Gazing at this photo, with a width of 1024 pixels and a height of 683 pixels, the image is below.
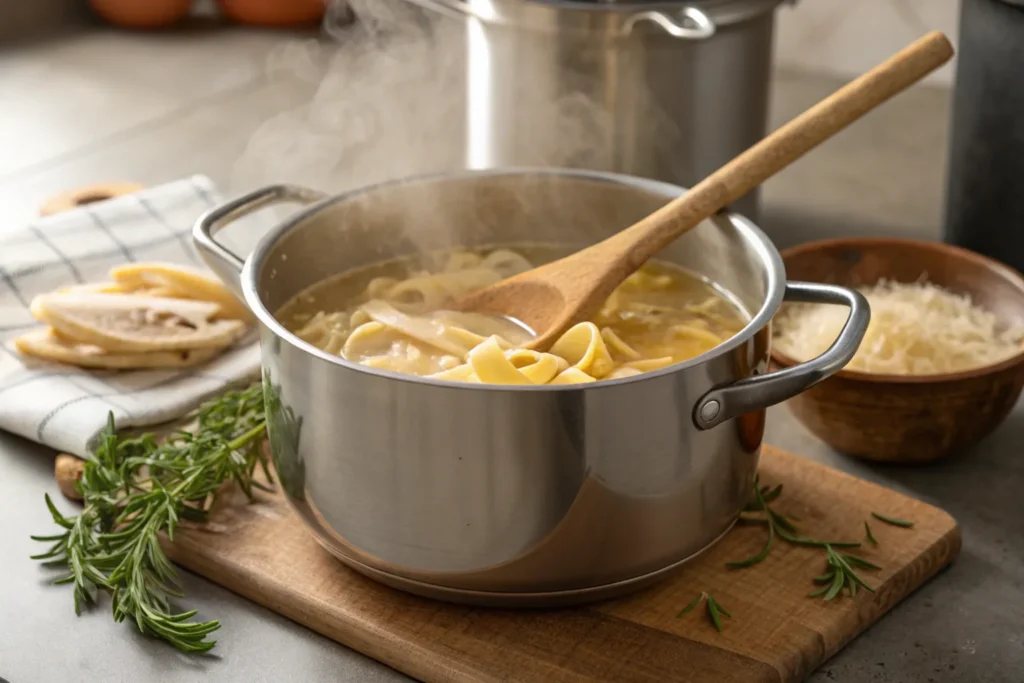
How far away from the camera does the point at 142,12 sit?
2.96 m

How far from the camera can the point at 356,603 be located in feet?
3.86

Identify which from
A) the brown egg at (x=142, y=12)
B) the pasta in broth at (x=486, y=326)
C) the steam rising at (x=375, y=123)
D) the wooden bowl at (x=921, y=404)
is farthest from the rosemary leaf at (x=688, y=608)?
the brown egg at (x=142, y=12)

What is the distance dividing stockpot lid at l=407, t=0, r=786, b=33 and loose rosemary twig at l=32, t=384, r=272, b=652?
64 cm

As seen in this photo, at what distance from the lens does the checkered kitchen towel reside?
1435 millimetres

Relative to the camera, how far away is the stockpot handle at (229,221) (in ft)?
4.13

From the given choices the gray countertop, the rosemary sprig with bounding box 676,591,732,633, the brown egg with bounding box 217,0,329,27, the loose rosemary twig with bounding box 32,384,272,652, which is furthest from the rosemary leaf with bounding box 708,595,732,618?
the brown egg with bounding box 217,0,329,27

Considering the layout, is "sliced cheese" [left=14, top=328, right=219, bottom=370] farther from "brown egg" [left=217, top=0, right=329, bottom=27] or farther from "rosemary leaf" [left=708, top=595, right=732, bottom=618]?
"brown egg" [left=217, top=0, right=329, bottom=27]

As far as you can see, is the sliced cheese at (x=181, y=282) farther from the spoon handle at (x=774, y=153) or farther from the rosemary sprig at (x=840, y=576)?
the rosemary sprig at (x=840, y=576)

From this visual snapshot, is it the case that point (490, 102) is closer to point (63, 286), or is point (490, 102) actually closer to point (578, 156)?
point (578, 156)

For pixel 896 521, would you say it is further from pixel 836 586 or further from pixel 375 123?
pixel 375 123

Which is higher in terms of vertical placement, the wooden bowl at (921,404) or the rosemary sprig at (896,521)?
the wooden bowl at (921,404)

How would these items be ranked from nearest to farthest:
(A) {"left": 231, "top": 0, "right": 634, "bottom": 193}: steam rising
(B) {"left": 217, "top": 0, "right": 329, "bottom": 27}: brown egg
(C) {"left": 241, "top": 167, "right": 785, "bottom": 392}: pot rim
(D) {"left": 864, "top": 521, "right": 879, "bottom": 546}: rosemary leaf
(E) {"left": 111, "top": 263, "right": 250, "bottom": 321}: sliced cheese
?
(C) {"left": 241, "top": 167, "right": 785, "bottom": 392}: pot rim < (D) {"left": 864, "top": 521, "right": 879, "bottom": 546}: rosemary leaf < (E) {"left": 111, "top": 263, "right": 250, "bottom": 321}: sliced cheese < (A) {"left": 231, "top": 0, "right": 634, "bottom": 193}: steam rising < (B) {"left": 217, "top": 0, "right": 329, "bottom": 27}: brown egg

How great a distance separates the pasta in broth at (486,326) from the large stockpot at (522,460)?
10 centimetres

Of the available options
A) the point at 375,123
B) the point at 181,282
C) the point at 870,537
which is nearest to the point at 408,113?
the point at 375,123
